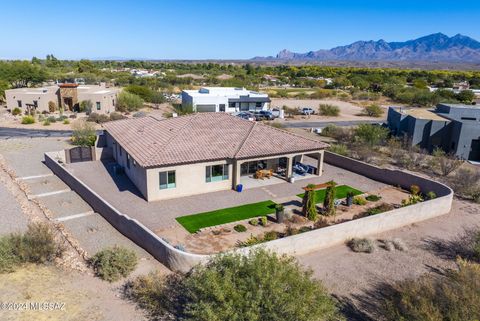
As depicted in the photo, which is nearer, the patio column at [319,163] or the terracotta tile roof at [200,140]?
the terracotta tile roof at [200,140]

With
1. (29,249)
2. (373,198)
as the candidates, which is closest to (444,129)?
(373,198)

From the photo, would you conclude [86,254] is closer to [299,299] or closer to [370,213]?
[299,299]

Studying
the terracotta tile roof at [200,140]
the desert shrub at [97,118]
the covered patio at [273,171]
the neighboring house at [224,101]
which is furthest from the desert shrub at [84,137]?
the neighboring house at [224,101]

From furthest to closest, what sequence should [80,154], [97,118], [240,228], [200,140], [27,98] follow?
[27,98] → [97,118] → [80,154] → [200,140] → [240,228]

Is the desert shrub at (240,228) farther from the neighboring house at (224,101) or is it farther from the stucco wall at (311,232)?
the neighboring house at (224,101)

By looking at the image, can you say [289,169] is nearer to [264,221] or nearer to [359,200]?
[359,200]

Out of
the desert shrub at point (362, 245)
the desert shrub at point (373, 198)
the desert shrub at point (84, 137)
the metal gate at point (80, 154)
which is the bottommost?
the desert shrub at point (362, 245)
